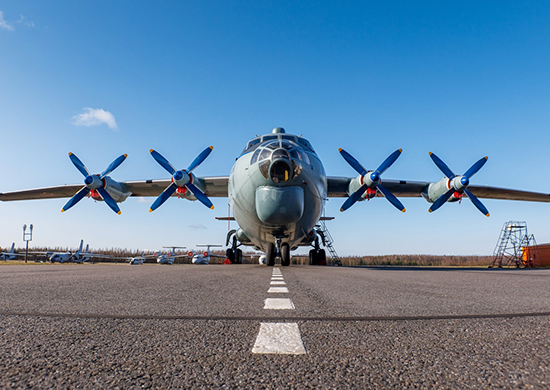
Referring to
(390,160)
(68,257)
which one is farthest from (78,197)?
(68,257)

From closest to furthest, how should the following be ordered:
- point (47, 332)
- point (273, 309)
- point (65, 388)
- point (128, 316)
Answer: point (65, 388), point (47, 332), point (128, 316), point (273, 309)

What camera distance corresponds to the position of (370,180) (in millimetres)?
14492

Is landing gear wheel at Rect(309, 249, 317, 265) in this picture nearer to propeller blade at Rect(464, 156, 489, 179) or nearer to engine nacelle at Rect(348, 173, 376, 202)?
engine nacelle at Rect(348, 173, 376, 202)

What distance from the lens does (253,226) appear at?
13.0 metres

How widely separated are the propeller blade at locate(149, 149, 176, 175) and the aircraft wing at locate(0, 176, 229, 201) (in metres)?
2.35

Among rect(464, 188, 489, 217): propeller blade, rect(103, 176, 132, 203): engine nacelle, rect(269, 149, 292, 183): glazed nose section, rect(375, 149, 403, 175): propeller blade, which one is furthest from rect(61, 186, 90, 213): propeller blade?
rect(464, 188, 489, 217): propeller blade

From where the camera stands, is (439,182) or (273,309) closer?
(273,309)

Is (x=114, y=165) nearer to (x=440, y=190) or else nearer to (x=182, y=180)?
(x=182, y=180)

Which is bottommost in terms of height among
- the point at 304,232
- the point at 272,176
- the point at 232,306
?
the point at 232,306

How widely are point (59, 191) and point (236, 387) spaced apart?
22.4 m

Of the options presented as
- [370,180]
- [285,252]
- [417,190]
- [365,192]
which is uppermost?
[417,190]

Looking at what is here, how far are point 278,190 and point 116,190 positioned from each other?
35.7 feet

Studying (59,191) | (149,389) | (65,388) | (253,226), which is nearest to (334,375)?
(149,389)

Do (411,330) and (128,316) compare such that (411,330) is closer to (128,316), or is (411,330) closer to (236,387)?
(236,387)
